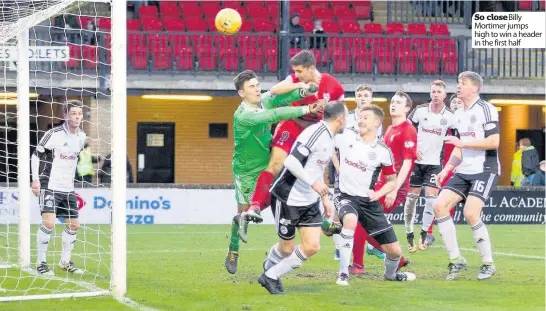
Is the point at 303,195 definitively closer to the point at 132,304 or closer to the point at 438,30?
the point at 132,304

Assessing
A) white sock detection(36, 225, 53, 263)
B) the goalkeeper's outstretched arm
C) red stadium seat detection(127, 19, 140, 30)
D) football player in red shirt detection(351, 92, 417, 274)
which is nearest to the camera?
the goalkeeper's outstretched arm

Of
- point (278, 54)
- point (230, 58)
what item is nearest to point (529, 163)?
point (278, 54)

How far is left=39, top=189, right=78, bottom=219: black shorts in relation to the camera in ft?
40.1

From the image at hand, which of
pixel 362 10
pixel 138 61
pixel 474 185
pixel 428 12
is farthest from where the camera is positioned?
pixel 428 12

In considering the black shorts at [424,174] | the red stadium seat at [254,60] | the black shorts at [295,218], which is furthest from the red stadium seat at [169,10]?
the black shorts at [295,218]

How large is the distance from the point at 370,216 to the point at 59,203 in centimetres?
379

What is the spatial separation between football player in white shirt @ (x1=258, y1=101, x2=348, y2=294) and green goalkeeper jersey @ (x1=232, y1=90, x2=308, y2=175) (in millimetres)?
690

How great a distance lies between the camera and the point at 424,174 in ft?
51.1

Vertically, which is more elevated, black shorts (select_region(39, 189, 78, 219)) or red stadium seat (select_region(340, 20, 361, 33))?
red stadium seat (select_region(340, 20, 361, 33))

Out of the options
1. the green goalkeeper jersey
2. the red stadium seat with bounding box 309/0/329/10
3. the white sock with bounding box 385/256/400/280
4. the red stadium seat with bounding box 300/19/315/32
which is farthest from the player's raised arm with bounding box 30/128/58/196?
the red stadium seat with bounding box 309/0/329/10

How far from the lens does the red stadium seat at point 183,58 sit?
1011 inches

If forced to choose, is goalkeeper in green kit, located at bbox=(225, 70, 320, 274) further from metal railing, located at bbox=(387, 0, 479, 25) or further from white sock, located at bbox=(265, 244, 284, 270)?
metal railing, located at bbox=(387, 0, 479, 25)

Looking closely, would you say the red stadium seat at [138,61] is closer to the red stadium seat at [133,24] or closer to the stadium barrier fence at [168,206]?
the red stadium seat at [133,24]

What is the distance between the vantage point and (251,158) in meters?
11.1
